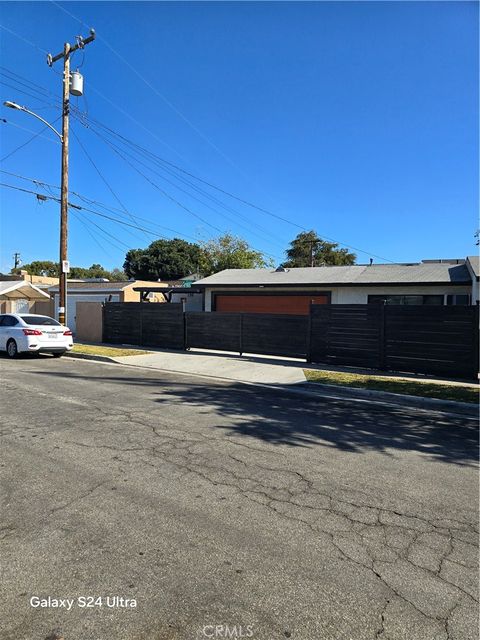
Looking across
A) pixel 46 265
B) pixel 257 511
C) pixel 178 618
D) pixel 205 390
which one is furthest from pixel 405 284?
pixel 46 265

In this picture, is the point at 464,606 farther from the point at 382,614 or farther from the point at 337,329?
the point at 337,329

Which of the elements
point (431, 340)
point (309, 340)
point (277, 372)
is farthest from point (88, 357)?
point (431, 340)

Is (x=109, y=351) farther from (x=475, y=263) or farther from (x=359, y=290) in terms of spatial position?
(x=475, y=263)

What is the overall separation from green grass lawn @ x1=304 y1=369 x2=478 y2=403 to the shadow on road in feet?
4.41

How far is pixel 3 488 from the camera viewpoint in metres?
4.11

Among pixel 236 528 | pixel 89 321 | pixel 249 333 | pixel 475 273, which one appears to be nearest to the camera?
pixel 236 528

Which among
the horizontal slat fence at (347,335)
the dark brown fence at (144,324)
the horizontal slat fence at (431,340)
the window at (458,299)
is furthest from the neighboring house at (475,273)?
the dark brown fence at (144,324)

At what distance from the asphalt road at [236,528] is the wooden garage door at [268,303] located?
1695 centimetres

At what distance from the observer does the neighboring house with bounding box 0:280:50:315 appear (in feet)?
87.4

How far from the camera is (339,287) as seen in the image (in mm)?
22312

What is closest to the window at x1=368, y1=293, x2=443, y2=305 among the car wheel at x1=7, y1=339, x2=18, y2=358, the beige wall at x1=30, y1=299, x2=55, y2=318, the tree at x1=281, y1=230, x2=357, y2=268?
the car wheel at x1=7, y1=339, x2=18, y2=358

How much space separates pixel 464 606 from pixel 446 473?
2375 mm

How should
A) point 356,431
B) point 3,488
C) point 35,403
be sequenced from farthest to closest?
point 35,403
point 356,431
point 3,488

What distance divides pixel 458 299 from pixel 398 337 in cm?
928
